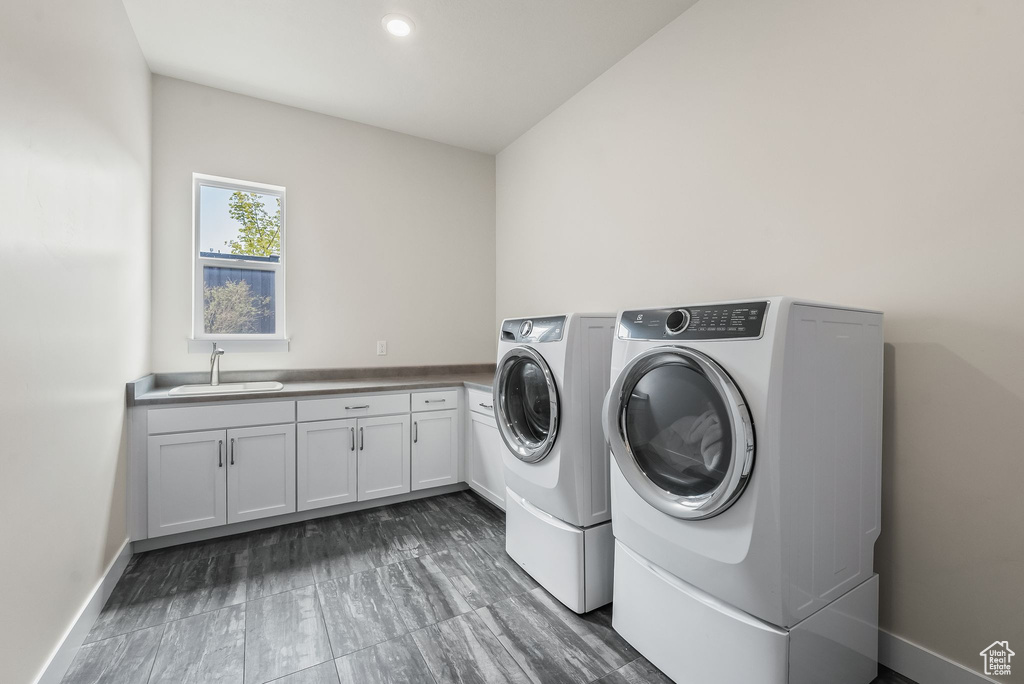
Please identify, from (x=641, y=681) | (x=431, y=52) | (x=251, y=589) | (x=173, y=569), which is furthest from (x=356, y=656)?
(x=431, y=52)

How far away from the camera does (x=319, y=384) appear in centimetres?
300

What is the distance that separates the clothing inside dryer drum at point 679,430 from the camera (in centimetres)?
129

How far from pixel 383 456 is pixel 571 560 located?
1.54 meters

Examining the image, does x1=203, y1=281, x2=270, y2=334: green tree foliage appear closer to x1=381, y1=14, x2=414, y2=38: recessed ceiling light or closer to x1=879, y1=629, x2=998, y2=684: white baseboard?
x1=381, y1=14, x2=414, y2=38: recessed ceiling light

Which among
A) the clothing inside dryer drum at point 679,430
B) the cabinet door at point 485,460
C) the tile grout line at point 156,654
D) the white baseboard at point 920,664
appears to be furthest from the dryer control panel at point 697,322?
the tile grout line at point 156,654

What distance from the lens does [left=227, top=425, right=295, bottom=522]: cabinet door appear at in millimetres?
2525

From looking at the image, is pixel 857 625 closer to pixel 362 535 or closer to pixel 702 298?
pixel 702 298

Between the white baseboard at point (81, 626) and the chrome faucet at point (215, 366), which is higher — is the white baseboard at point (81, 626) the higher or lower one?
the lower one

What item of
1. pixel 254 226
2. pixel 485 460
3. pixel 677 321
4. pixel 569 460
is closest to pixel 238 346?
pixel 254 226

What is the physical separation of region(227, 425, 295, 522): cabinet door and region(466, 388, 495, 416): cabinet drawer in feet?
3.64

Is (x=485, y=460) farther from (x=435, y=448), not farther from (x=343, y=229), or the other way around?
(x=343, y=229)

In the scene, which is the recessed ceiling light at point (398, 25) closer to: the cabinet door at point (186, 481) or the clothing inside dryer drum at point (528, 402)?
the clothing inside dryer drum at point (528, 402)

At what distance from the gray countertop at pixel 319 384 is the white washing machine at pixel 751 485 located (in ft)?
4.96

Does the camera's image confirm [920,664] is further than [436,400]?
No
